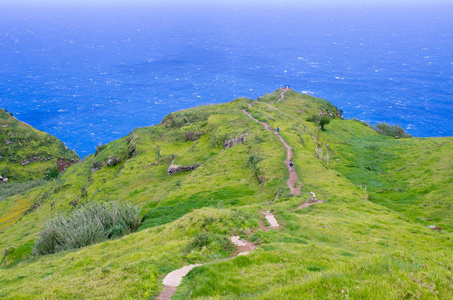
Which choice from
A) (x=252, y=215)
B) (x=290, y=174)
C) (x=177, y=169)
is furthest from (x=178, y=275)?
(x=177, y=169)

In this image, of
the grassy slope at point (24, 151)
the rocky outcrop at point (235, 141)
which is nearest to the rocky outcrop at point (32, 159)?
the grassy slope at point (24, 151)

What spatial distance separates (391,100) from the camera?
166250mm

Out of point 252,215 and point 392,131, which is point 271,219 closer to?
point 252,215

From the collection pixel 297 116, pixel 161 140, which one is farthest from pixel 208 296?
pixel 297 116

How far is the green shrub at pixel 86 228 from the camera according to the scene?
3062 centimetres

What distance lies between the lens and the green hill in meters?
12.4

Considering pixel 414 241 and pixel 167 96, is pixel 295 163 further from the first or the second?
pixel 167 96

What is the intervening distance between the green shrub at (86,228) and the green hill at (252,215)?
2109mm

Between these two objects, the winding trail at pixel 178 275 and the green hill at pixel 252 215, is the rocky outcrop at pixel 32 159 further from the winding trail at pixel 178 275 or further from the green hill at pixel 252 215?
the winding trail at pixel 178 275

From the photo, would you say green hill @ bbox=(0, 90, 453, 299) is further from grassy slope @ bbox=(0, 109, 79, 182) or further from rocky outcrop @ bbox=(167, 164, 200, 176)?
grassy slope @ bbox=(0, 109, 79, 182)

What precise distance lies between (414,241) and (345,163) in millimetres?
34719

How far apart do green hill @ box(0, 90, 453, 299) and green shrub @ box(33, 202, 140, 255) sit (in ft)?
6.92

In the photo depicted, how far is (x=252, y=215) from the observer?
2480 centimetres

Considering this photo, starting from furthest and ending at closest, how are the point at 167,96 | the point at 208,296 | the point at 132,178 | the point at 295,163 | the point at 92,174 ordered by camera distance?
the point at 167,96 → the point at 92,174 → the point at 132,178 → the point at 295,163 → the point at 208,296
